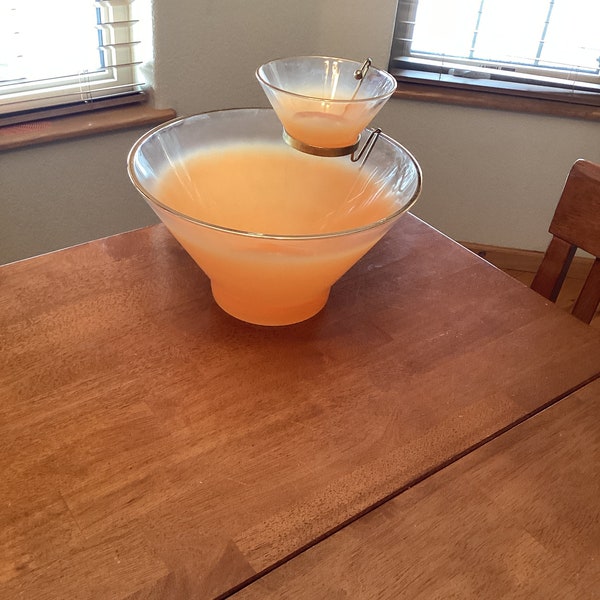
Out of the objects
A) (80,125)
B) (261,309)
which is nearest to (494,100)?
(80,125)

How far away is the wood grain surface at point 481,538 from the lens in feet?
1.84

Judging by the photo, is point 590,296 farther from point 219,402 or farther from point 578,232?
point 219,402

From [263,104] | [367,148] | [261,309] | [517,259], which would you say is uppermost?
[367,148]

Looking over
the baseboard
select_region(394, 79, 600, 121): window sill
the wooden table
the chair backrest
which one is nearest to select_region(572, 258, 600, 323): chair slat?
the chair backrest

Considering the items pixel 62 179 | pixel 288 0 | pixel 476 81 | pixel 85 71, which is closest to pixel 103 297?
pixel 62 179

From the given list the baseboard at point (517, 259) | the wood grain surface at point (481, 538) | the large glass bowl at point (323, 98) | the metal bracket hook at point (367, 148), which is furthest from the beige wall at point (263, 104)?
the wood grain surface at point (481, 538)

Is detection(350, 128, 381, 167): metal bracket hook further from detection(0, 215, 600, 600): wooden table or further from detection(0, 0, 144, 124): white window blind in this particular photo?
detection(0, 0, 144, 124): white window blind

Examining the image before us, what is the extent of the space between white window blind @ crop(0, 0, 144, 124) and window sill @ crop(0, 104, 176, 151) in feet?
0.07

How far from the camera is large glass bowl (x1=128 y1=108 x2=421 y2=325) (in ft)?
2.40

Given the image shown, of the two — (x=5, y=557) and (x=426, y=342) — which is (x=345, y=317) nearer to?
(x=426, y=342)

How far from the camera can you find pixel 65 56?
60.7 inches

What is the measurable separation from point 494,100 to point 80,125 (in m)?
1.14

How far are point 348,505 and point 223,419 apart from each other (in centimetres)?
16

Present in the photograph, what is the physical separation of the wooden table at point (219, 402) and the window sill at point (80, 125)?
0.67 metres
